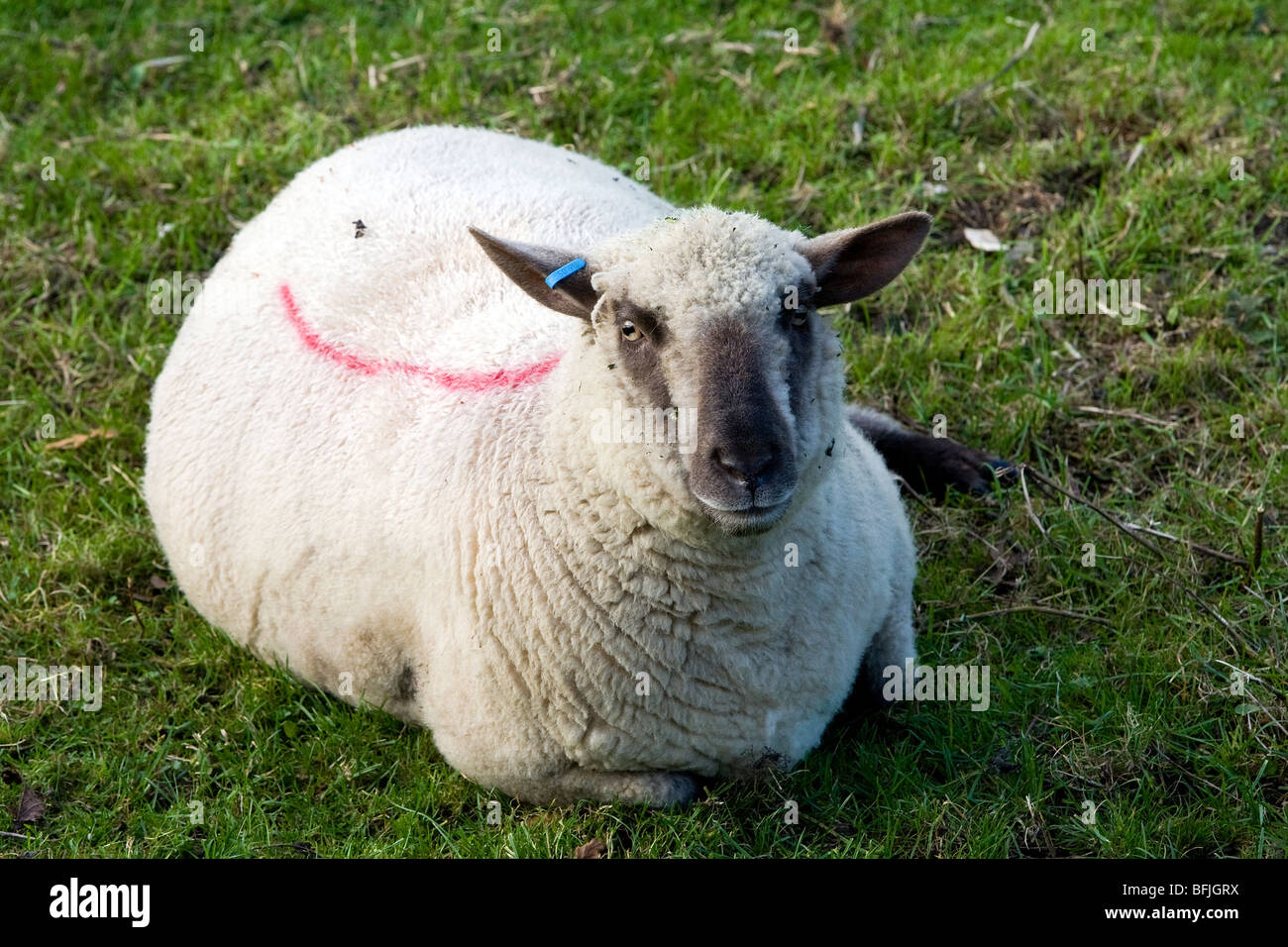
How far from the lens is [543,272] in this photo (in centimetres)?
378

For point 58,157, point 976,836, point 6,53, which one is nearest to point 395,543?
point 976,836

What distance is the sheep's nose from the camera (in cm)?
336

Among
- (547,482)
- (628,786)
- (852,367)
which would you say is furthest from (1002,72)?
(628,786)

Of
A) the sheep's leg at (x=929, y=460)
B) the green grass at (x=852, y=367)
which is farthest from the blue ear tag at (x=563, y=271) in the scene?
the sheep's leg at (x=929, y=460)

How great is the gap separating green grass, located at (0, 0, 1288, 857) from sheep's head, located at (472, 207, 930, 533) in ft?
3.67

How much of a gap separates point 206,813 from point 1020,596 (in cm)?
264

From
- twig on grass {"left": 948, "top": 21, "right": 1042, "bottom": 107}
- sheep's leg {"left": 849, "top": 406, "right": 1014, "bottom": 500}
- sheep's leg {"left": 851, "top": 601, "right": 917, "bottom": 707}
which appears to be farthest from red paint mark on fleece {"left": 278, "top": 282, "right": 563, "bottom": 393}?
twig on grass {"left": 948, "top": 21, "right": 1042, "bottom": 107}

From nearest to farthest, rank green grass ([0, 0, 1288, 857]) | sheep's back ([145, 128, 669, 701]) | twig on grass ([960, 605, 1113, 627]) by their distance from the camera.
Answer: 1. green grass ([0, 0, 1288, 857])
2. sheep's back ([145, 128, 669, 701])
3. twig on grass ([960, 605, 1113, 627])

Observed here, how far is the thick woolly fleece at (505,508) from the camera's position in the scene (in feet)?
12.3

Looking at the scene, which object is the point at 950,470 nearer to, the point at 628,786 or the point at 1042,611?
the point at 1042,611

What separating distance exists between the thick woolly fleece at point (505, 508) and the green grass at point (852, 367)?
241 mm

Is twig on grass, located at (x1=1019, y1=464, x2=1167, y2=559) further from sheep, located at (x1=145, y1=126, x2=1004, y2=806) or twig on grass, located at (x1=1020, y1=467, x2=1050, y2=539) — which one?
sheep, located at (x1=145, y1=126, x2=1004, y2=806)

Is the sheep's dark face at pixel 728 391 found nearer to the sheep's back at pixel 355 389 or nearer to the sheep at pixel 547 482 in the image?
the sheep at pixel 547 482

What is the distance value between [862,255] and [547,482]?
1023 mm
